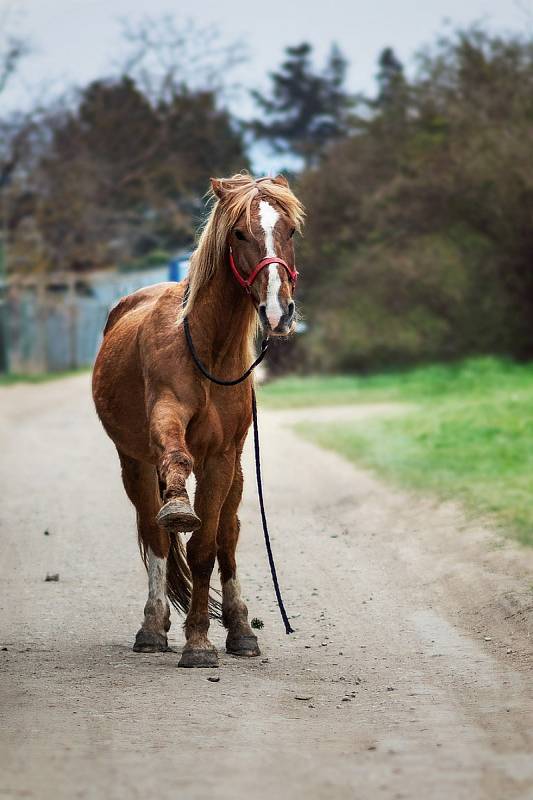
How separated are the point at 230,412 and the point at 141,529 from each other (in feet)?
3.76

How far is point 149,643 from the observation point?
6.79 metres

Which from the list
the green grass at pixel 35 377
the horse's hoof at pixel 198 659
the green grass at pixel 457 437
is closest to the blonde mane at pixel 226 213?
the horse's hoof at pixel 198 659

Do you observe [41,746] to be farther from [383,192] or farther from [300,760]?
[383,192]

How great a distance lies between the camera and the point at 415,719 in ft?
17.4

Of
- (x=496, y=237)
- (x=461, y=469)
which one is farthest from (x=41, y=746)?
(x=496, y=237)


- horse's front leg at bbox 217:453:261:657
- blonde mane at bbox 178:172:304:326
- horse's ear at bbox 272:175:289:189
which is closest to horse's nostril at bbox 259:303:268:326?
blonde mane at bbox 178:172:304:326

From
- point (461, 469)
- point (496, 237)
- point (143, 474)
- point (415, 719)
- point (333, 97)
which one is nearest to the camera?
point (415, 719)

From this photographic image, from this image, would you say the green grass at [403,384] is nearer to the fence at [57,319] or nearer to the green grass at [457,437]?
the green grass at [457,437]

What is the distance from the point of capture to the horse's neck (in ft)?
21.3

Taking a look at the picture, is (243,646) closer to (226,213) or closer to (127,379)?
(127,379)

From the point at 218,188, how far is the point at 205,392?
3.08ft

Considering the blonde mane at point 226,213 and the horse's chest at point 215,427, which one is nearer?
the blonde mane at point 226,213

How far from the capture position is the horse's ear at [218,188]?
6.36 meters

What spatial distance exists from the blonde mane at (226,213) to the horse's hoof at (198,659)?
1552 mm
